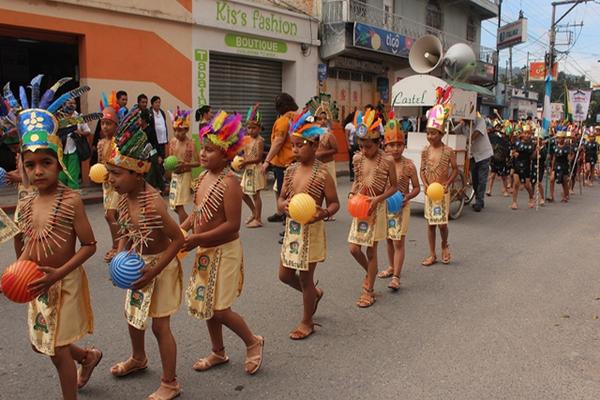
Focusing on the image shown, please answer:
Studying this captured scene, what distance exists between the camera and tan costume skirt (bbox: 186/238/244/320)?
11.5 ft

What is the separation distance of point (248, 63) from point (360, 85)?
19.3ft

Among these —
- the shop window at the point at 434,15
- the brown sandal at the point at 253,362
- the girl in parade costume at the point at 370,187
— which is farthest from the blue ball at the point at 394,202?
the shop window at the point at 434,15

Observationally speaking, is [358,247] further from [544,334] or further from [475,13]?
[475,13]

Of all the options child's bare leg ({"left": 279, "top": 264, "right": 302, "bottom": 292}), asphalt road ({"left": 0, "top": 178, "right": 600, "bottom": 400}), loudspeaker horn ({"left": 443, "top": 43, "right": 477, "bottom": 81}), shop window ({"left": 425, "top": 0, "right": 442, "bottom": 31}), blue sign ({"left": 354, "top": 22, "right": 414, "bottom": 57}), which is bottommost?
asphalt road ({"left": 0, "top": 178, "right": 600, "bottom": 400})

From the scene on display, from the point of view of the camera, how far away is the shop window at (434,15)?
78.1 ft

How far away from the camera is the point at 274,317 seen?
4.86 metres

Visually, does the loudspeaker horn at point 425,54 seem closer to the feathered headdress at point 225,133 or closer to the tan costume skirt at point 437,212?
the tan costume skirt at point 437,212

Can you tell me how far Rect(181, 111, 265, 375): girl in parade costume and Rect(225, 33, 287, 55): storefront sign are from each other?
11.6 meters

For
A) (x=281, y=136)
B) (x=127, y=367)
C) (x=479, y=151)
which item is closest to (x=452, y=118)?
(x=479, y=151)

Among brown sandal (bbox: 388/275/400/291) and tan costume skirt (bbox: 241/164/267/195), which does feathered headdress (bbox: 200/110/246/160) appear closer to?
brown sandal (bbox: 388/275/400/291)

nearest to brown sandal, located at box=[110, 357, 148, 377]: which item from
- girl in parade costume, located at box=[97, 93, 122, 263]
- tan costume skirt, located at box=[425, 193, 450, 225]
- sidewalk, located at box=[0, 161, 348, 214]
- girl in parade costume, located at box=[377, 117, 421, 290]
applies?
girl in parade costume, located at box=[97, 93, 122, 263]

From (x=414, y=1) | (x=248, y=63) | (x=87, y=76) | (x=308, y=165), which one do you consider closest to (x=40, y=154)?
(x=308, y=165)

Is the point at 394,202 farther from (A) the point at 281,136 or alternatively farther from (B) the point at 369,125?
(A) the point at 281,136

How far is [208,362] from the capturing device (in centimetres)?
380
